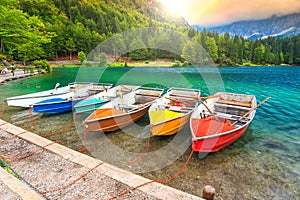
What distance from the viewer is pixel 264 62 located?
7125 centimetres

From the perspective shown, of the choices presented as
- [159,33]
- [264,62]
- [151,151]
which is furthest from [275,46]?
[151,151]

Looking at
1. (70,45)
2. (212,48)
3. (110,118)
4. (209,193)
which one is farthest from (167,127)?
(212,48)

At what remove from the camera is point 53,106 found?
935 cm

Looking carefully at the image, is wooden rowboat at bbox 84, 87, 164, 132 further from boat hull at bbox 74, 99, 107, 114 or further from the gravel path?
the gravel path

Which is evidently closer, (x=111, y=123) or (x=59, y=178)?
(x=59, y=178)

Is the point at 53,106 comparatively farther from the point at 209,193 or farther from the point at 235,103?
the point at 235,103

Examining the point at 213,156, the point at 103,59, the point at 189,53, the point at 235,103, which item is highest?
the point at 189,53

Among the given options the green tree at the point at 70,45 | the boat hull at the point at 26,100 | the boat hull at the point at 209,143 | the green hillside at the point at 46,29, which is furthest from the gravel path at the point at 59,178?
the green tree at the point at 70,45

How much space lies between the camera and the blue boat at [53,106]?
893 cm

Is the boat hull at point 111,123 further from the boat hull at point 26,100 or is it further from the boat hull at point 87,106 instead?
the boat hull at point 26,100

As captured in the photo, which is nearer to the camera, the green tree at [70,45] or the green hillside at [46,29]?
the green hillside at [46,29]

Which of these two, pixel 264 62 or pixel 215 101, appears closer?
pixel 215 101

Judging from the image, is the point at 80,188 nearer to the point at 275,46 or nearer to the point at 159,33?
the point at 159,33

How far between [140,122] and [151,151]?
9.71 ft
